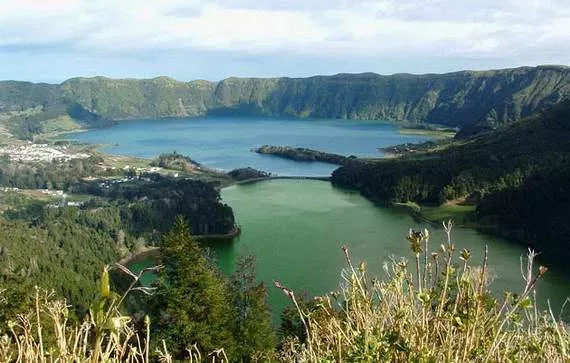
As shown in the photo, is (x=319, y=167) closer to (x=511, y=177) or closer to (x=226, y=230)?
(x=511, y=177)

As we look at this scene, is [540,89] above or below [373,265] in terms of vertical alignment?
above

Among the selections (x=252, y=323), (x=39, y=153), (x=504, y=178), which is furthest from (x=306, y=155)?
(x=252, y=323)

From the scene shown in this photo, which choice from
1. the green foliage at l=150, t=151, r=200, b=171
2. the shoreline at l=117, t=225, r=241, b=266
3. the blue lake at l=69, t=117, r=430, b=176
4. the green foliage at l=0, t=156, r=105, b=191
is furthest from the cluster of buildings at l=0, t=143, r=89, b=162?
the shoreline at l=117, t=225, r=241, b=266

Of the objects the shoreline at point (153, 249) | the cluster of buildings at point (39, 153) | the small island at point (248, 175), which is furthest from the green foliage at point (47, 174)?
the shoreline at point (153, 249)

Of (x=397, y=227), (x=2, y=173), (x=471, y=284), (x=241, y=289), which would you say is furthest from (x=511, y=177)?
(x=2, y=173)

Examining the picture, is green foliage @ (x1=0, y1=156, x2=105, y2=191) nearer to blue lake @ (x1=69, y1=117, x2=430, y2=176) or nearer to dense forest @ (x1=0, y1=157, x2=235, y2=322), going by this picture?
dense forest @ (x1=0, y1=157, x2=235, y2=322)

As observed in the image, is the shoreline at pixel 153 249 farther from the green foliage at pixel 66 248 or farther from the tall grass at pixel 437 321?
the tall grass at pixel 437 321

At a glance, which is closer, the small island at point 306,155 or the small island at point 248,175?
the small island at point 248,175
